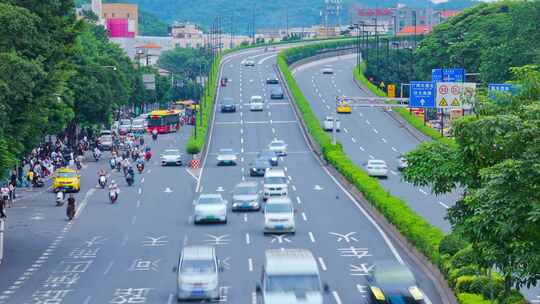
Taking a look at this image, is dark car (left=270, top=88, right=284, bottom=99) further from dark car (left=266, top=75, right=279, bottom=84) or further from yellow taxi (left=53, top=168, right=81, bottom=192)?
yellow taxi (left=53, top=168, right=81, bottom=192)

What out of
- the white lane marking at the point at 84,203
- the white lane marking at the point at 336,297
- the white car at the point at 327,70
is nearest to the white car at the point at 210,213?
the white lane marking at the point at 84,203

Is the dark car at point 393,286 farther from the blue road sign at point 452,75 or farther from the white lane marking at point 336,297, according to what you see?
the blue road sign at point 452,75

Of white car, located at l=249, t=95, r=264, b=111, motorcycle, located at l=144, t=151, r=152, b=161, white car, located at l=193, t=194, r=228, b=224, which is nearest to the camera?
white car, located at l=193, t=194, r=228, b=224

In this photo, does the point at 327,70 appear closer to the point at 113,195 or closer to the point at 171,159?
the point at 171,159

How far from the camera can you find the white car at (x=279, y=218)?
4762 cm

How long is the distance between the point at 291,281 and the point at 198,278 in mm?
4163

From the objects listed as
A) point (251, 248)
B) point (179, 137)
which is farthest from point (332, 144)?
point (251, 248)

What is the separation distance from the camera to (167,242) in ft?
152

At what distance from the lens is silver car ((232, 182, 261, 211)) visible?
179 feet

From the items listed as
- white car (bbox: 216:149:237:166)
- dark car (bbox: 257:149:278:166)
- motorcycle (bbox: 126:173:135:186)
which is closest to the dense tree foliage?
motorcycle (bbox: 126:173:135:186)

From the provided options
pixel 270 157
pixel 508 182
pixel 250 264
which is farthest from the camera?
pixel 270 157

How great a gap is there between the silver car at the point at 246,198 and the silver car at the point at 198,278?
755 inches

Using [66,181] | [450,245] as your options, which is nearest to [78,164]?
[66,181]

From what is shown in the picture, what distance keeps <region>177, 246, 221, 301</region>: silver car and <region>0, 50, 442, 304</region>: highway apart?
0.68 meters
